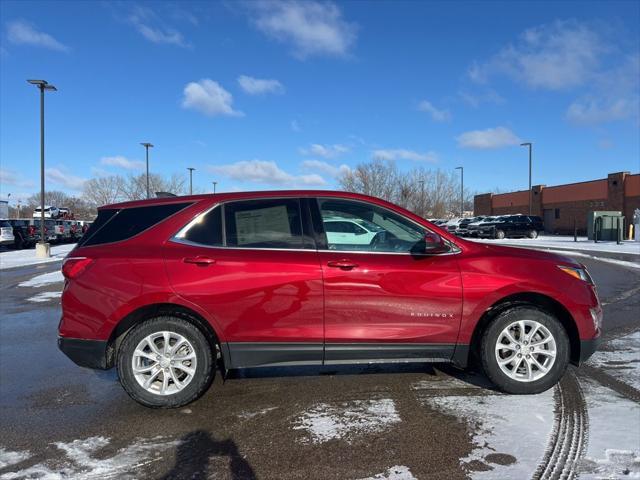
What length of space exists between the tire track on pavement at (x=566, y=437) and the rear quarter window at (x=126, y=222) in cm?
328

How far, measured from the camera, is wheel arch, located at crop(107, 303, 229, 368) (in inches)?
155

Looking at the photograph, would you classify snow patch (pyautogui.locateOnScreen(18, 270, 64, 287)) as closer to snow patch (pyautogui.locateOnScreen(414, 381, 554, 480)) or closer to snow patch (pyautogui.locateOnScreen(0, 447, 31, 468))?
snow patch (pyautogui.locateOnScreen(0, 447, 31, 468))

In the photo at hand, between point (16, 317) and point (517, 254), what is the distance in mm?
7815

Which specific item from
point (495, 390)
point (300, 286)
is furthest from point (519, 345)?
point (300, 286)

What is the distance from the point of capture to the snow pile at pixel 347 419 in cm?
349

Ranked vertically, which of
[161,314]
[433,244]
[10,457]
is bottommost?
[10,457]

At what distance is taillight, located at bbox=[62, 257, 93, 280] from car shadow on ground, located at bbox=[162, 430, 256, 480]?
158 cm

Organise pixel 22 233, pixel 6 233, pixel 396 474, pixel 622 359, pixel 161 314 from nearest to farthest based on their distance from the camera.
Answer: pixel 396 474 < pixel 161 314 < pixel 622 359 < pixel 6 233 < pixel 22 233

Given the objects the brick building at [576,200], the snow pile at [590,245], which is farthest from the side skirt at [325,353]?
the brick building at [576,200]

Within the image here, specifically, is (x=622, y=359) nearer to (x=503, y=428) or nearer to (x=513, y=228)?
(x=503, y=428)

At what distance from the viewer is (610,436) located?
3.34 meters

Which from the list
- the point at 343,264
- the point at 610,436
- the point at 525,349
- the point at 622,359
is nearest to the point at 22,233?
the point at 343,264

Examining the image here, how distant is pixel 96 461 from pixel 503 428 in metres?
2.80

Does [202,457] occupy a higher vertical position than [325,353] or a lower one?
lower
